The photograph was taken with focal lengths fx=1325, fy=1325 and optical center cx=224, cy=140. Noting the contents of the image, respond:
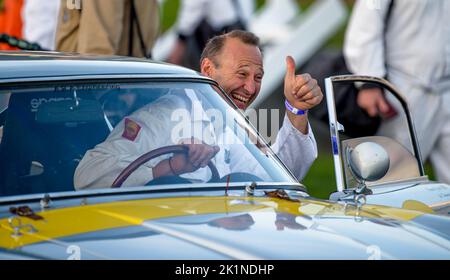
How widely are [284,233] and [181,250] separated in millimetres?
412

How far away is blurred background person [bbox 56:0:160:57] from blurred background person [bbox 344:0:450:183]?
1452mm

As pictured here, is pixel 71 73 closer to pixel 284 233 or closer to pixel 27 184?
pixel 27 184

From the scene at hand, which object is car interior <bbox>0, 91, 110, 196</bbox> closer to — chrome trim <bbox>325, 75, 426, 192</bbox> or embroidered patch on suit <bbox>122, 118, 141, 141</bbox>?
embroidered patch on suit <bbox>122, 118, 141, 141</bbox>

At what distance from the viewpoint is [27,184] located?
474 cm

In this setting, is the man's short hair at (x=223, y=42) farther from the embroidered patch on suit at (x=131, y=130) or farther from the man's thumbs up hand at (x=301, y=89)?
the embroidered patch on suit at (x=131, y=130)

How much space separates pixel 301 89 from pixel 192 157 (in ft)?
2.50

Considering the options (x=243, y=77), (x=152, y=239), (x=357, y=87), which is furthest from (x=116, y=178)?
(x=357, y=87)

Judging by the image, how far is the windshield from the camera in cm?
483

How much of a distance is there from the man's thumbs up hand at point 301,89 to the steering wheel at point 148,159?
0.71 m

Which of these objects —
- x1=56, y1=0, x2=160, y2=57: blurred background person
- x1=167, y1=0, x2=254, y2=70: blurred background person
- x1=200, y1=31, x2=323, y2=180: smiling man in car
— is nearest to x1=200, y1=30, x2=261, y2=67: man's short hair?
x1=200, y1=31, x2=323, y2=180: smiling man in car

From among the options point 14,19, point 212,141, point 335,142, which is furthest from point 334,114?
point 14,19

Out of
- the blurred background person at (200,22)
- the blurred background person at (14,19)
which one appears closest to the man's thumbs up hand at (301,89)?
the blurred background person at (14,19)

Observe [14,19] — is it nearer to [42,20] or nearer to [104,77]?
[42,20]
